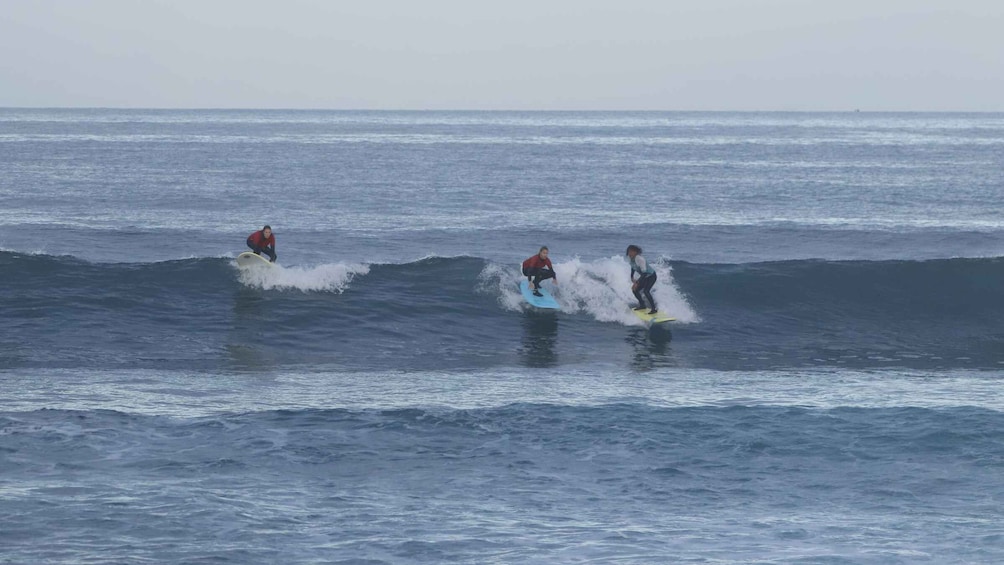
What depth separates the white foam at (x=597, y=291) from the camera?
77.4ft

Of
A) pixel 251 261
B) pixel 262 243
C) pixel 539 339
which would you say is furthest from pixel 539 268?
pixel 251 261

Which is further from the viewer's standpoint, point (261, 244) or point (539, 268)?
point (261, 244)

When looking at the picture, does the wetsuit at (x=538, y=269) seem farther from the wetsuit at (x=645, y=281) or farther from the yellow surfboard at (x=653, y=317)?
the yellow surfboard at (x=653, y=317)

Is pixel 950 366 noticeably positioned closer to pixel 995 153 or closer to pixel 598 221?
pixel 598 221

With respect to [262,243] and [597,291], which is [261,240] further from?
[597,291]

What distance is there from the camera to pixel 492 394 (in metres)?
16.7

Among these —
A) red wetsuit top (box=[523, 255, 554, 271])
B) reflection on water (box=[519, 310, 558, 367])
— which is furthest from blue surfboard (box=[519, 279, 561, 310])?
red wetsuit top (box=[523, 255, 554, 271])

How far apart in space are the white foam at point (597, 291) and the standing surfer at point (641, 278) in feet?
1.38

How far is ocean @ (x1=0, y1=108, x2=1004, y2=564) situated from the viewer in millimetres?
10820

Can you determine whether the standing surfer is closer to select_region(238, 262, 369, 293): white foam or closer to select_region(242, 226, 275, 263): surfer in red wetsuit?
select_region(238, 262, 369, 293): white foam

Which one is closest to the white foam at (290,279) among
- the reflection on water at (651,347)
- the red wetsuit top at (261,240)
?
the red wetsuit top at (261,240)

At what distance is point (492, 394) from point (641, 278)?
675cm

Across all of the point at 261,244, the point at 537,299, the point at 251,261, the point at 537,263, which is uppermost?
the point at 261,244

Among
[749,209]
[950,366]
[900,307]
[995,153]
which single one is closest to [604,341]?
[950,366]
